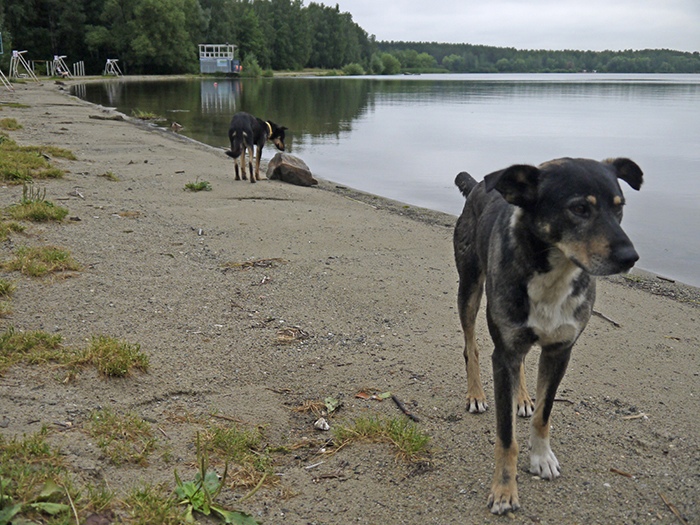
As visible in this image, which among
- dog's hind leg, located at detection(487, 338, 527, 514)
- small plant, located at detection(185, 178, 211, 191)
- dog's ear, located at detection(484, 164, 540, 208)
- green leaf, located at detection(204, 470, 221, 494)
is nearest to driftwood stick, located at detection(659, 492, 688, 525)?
dog's hind leg, located at detection(487, 338, 527, 514)

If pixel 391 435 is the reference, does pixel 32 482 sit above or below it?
above

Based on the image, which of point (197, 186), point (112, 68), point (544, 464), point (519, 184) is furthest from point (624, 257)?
point (112, 68)

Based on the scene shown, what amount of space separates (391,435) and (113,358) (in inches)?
81.2

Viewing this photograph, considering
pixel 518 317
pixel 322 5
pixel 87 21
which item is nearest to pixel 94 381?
pixel 518 317

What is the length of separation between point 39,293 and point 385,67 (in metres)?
166

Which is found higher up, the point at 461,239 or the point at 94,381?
the point at 461,239

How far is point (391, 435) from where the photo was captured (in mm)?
4191

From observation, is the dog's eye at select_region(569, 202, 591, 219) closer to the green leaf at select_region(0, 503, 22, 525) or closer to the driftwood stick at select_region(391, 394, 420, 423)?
the driftwood stick at select_region(391, 394, 420, 423)

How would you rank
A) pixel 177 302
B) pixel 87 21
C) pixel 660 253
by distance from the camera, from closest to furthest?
pixel 177 302, pixel 660 253, pixel 87 21

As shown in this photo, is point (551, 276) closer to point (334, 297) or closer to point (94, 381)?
point (94, 381)

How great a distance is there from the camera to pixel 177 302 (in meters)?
6.33

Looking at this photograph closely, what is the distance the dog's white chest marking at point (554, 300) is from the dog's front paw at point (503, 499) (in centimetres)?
93

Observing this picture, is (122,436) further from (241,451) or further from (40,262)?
(40,262)

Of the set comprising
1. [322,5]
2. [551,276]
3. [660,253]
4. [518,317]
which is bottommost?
[660,253]
